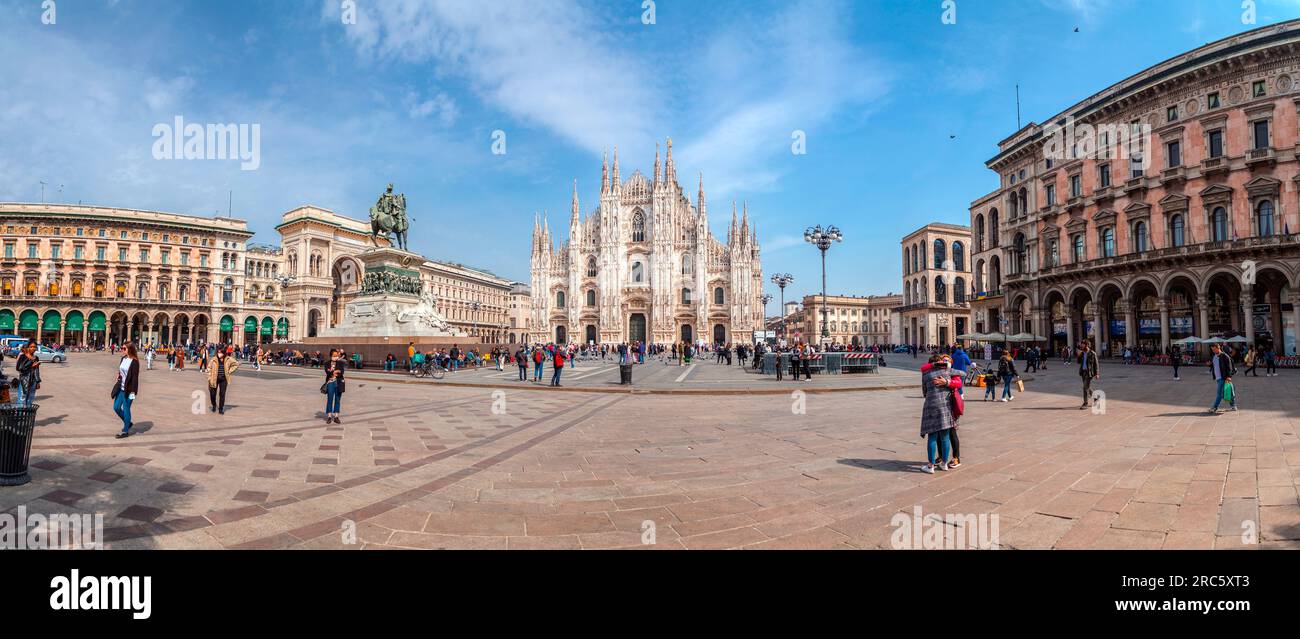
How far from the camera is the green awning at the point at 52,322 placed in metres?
51.1

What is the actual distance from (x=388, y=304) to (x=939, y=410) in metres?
27.2

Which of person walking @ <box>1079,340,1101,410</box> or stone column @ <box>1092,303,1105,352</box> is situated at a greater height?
stone column @ <box>1092,303,1105,352</box>

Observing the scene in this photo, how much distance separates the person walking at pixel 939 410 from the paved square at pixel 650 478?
0.26 meters

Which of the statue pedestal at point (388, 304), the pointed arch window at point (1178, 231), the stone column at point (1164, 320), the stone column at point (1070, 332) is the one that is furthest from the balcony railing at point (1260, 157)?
the statue pedestal at point (388, 304)

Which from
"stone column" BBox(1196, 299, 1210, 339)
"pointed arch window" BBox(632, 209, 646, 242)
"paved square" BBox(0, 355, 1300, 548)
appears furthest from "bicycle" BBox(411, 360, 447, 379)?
"pointed arch window" BBox(632, 209, 646, 242)

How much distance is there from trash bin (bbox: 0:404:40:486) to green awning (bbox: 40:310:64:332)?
232 ft

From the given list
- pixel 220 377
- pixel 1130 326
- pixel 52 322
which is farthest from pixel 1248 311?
pixel 52 322

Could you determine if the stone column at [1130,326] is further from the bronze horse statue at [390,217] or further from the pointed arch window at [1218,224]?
the bronze horse statue at [390,217]

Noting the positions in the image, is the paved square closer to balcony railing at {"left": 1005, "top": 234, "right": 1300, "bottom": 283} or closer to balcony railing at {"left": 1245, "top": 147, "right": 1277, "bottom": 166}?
balcony railing at {"left": 1005, "top": 234, "right": 1300, "bottom": 283}

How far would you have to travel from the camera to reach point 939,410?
18.7 ft

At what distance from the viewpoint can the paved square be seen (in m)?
3.82

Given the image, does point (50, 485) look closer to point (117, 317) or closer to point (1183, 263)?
point (1183, 263)

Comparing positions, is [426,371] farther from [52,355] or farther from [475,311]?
[475,311]
